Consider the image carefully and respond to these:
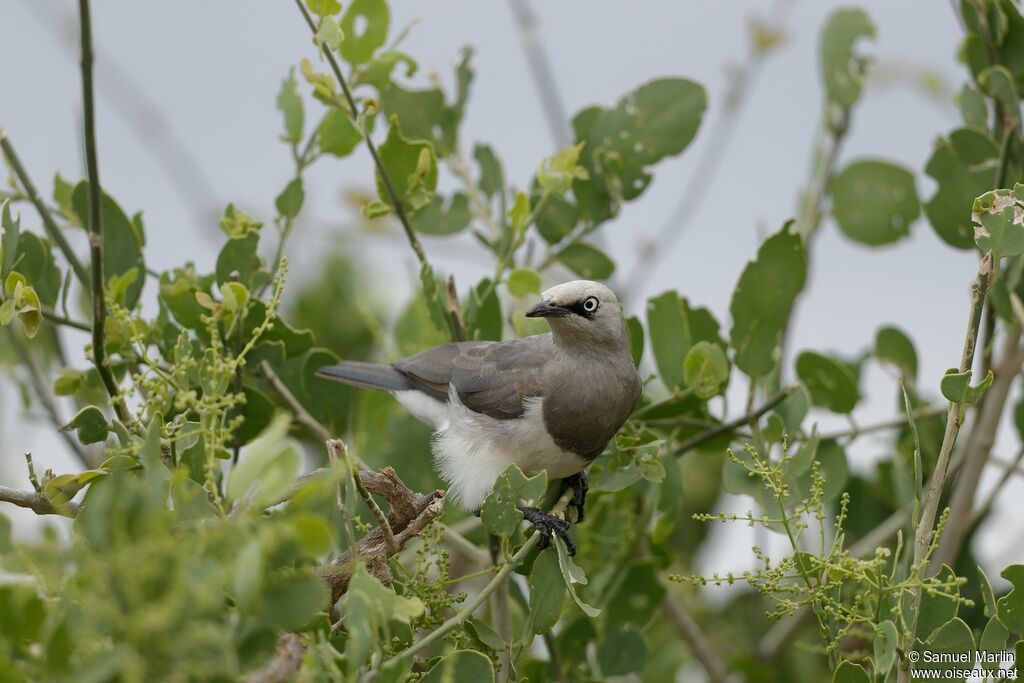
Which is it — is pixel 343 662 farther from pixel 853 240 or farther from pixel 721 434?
pixel 853 240

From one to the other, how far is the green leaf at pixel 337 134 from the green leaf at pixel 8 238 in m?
0.75

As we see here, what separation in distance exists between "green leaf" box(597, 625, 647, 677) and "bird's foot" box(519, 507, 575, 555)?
0.74ft

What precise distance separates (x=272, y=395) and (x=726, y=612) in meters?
1.94

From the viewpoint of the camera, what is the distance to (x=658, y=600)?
95.4 inches

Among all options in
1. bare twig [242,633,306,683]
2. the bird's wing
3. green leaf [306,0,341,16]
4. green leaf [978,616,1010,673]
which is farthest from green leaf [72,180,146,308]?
green leaf [978,616,1010,673]

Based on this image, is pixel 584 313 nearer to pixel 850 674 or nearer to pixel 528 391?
pixel 528 391

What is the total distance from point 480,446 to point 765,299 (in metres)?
0.77

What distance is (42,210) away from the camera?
198cm

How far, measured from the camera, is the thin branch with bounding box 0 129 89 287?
6.31 feet

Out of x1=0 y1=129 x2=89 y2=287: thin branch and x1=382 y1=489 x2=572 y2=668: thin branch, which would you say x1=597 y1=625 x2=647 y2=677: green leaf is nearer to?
x1=382 y1=489 x2=572 y2=668: thin branch

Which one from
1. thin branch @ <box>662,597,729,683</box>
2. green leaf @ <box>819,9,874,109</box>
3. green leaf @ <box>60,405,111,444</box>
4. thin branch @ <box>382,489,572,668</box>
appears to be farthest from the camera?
green leaf @ <box>819,9,874,109</box>

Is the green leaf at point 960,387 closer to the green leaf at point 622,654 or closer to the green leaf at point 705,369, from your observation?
the green leaf at point 705,369

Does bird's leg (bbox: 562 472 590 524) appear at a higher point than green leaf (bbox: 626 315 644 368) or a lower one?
lower

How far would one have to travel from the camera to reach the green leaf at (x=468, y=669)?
1.51 meters
